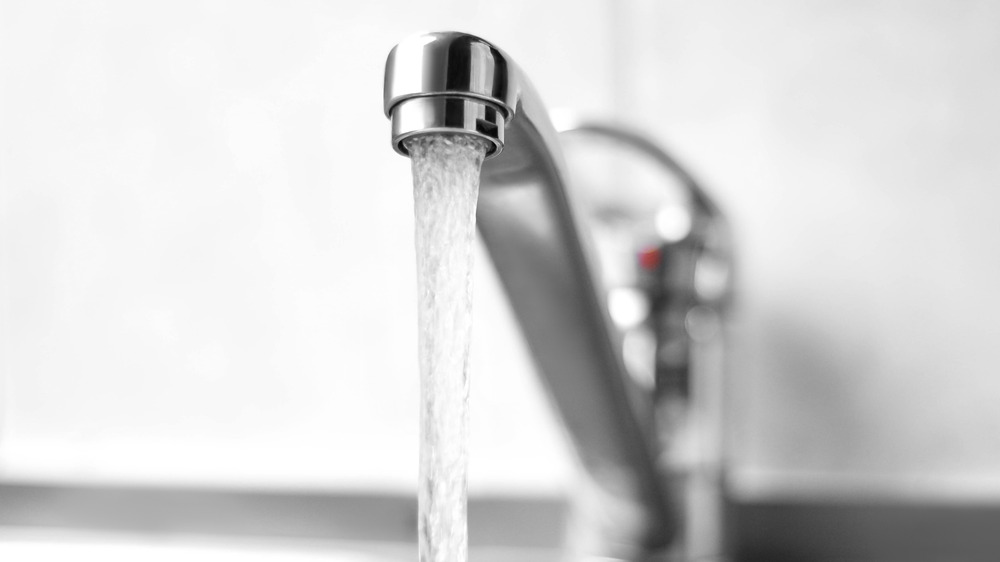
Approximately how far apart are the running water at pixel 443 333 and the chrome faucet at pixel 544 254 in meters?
0.01

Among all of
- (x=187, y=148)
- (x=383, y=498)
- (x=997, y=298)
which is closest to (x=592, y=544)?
(x=383, y=498)

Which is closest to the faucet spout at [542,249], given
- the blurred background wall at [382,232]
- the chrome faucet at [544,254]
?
the chrome faucet at [544,254]

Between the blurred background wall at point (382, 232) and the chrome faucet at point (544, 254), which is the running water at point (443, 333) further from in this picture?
the blurred background wall at point (382, 232)

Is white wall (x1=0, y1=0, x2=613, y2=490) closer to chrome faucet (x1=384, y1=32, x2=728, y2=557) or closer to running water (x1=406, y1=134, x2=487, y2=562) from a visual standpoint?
chrome faucet (x1=384, y1=32, x2=728, y2=557)

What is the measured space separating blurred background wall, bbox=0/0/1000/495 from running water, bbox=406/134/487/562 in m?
0.33

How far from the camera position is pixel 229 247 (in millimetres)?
712

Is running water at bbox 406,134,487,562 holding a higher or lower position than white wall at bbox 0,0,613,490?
lower

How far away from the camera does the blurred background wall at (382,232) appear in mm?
596

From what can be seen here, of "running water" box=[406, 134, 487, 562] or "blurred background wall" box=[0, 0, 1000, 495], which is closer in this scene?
"running water" box=[406, 134, 487, 562]

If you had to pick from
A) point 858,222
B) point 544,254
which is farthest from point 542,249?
point 858,222

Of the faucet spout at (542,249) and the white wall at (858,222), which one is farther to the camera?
the white wall at (858,222)

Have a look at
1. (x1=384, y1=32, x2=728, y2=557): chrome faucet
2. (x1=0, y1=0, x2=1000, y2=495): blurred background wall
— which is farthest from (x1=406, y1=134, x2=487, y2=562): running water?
(x1=0, y1=0, x2=1000, y2=495): blurred background wall

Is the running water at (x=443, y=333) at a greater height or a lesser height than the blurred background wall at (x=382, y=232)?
lesser

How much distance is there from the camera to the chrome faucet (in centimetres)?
24
